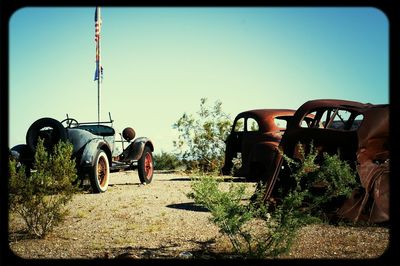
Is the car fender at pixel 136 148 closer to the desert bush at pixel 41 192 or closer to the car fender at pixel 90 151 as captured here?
the car fender at pixel 90 151

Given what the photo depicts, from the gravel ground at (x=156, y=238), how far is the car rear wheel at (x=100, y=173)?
1981 millimetres

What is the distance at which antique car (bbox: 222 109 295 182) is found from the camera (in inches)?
341

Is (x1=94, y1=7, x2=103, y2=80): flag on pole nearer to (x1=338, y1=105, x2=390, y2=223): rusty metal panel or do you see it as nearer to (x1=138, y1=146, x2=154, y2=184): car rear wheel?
(x1=138, y1=146, x2=154, y2=184): car rear wheel

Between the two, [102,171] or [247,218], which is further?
[102,171]

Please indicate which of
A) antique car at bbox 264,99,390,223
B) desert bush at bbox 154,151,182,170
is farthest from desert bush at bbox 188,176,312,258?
desert bush at bbox 154,151,182,170

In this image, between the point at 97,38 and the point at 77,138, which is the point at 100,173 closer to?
the point at 77,138

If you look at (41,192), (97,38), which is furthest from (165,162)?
(41,192)

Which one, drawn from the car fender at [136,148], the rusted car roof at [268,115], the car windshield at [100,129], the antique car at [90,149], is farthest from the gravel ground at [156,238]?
the car windshield at [100,129]

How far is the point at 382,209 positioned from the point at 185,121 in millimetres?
14161

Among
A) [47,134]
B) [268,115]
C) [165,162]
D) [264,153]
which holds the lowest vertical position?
[165,162]

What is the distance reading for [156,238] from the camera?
5.25 meters

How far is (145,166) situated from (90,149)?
3.00 meters
